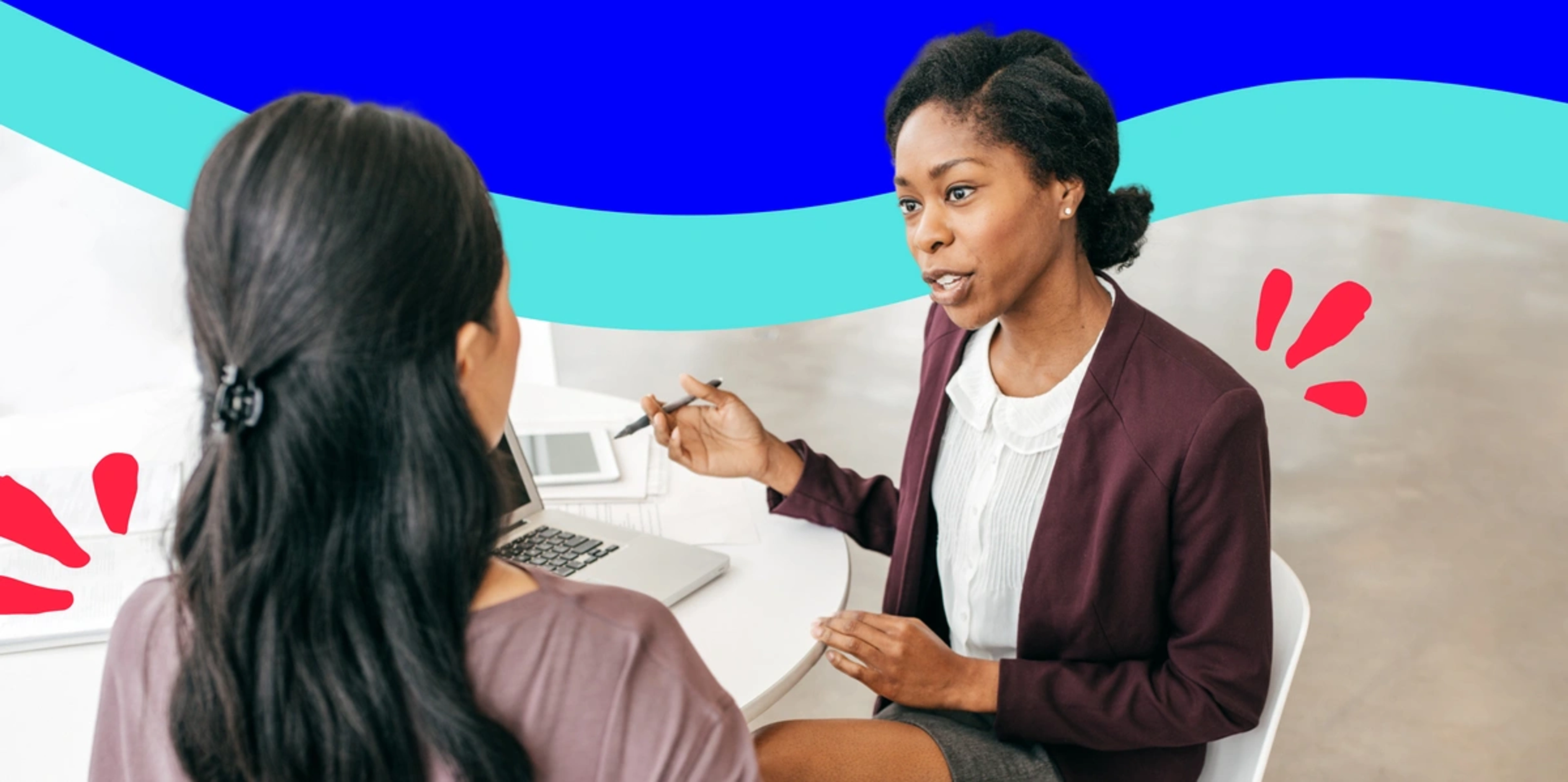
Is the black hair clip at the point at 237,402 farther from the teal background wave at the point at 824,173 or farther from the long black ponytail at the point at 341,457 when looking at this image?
the teal background wave at the point at 824,173

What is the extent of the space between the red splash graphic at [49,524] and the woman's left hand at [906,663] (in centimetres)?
87

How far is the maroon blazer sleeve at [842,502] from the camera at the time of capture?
1.68 metres

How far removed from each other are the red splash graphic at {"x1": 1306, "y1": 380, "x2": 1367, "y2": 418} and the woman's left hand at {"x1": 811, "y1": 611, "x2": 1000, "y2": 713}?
8.67 ft

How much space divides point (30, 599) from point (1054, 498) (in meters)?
1.16

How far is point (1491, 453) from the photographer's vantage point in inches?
142

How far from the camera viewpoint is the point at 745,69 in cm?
266

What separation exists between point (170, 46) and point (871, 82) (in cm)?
137

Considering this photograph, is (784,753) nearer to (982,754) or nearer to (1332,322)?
(982,754)

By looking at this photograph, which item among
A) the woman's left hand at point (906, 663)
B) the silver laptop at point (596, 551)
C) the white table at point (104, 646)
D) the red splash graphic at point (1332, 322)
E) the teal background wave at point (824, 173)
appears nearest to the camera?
the white table at point (104, 646)

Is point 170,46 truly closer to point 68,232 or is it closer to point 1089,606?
point 68,232

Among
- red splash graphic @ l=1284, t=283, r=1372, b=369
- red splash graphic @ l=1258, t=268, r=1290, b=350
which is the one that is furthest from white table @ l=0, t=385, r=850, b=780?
red splash graphic @ l=1284, t=283, r=1372, b=369

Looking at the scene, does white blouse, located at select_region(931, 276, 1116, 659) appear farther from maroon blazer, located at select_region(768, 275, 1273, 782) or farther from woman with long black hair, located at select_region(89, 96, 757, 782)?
woman with long black hair, located at select_region(89, 96, 757, 782)

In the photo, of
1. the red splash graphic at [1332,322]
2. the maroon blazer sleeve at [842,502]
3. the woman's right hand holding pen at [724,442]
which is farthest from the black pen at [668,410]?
the red splash graphic at [1332,322]

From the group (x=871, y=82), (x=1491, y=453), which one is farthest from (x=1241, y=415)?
(x=1491, y=453)
